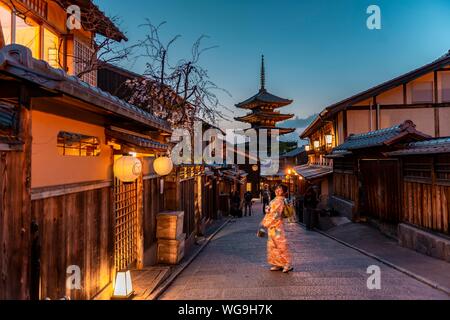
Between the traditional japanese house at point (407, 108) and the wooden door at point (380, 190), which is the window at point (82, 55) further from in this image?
the traditional japanese house at point (407, 108)

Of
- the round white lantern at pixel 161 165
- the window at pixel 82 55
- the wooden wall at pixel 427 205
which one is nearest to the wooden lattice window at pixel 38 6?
the window at pixel 82 55

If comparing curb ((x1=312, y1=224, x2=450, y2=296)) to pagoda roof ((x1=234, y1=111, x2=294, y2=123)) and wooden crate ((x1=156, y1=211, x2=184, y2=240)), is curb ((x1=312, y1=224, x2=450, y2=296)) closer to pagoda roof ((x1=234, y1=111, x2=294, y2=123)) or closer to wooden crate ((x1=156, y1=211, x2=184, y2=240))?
wooden crate ((x1=156, y1=211, x2=184, y2=240))

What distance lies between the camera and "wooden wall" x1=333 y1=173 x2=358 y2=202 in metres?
17.0

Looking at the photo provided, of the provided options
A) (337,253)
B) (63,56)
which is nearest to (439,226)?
(337,253)

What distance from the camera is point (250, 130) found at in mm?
49344

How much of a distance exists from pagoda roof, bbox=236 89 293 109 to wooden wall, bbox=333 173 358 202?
1056 inches

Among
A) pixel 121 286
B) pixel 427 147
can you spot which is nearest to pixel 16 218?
pixel 121 286

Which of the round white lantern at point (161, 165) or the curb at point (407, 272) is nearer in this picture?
the curb at point (407, 272)

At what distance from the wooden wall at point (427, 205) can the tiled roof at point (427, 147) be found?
1.04 metres

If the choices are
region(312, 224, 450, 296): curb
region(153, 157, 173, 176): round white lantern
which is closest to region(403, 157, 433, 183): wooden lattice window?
region(312, 224, 450, 296): curb

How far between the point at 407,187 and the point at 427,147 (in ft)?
6.75

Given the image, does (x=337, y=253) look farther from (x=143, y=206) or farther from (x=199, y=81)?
(x=199, y=81)

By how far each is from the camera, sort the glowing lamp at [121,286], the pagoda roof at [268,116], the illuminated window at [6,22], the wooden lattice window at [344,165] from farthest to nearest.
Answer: the pagoda roof at [268,116] → the wooden lattice window at [344,165] → the illuminated window at [6,22] → the glowing lamp at [121,286]

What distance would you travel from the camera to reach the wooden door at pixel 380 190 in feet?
42.5
